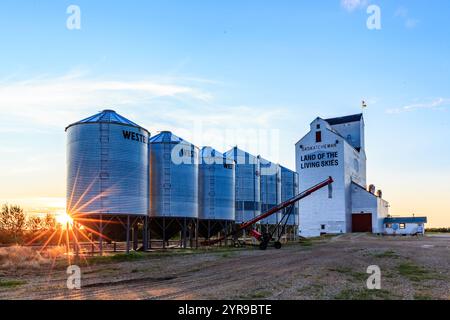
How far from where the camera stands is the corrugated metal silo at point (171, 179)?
37.8 meters

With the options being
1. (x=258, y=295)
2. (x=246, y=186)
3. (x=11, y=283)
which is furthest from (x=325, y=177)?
(x=11, y=283)

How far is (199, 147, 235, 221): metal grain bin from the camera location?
1750 inches

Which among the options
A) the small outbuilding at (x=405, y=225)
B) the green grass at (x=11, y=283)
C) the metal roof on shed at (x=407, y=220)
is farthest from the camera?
the metal roof on shed at (x=407, y=220)

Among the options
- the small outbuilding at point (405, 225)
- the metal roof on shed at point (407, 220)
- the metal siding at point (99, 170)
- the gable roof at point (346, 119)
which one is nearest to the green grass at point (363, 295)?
the metal siding at point (99, 170)

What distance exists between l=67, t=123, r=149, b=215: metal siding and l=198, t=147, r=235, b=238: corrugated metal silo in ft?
42.7

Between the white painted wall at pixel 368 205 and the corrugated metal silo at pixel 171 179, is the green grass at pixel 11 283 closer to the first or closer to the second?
the corrugated metal silo at pixel 171 179

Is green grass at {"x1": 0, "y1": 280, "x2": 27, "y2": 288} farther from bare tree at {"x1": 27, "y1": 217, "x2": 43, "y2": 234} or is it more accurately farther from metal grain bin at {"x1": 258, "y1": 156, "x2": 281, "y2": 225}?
bare tree at {"x1": 27, "y1": 217, "x2": 43, "y2": 234}

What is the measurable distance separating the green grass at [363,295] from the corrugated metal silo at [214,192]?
28.7m

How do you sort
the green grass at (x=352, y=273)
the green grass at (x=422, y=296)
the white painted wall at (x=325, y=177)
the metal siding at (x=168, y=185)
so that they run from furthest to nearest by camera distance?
1. the white painted wall at (x=325, y=177)
2. the metal siding at (x=168, y=185)
3. the green grass at (x=352, y=273)
4. the green grass at (x=422, y=296)

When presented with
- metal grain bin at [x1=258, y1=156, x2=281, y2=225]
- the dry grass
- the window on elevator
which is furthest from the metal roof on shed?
the dry grass

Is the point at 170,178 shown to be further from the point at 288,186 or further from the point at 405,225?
the point at 405,225
